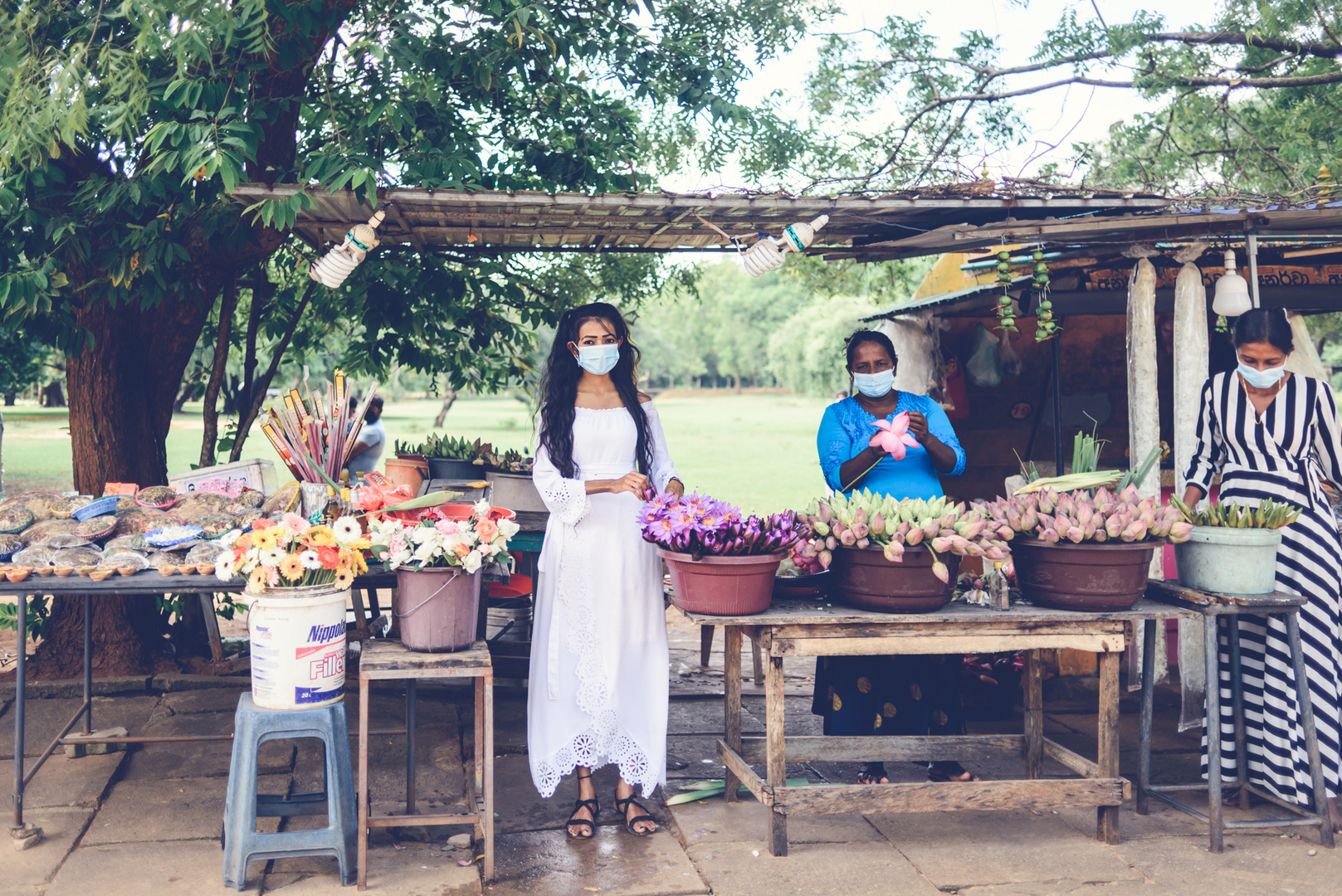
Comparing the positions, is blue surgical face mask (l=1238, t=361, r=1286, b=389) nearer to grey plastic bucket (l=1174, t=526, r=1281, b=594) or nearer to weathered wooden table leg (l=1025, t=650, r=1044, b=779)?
grey plastic bucket (l=1174, t=526, r=1281, b=594)

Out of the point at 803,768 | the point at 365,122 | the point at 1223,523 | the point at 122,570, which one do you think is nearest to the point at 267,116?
the point at 365,122

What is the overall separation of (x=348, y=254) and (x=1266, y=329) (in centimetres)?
379

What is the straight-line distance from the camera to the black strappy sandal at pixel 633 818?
12.9ft

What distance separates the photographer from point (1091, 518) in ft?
11.8

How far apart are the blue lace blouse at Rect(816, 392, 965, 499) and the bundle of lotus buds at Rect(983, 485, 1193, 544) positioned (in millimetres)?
423

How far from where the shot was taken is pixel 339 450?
4301 mm

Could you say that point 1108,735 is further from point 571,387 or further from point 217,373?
point 217,373

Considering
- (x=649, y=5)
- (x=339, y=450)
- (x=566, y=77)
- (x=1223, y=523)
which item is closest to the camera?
(x=1223, y=523)

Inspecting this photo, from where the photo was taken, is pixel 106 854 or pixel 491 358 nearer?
pixel 106 854

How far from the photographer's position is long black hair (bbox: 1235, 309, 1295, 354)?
3994 mm

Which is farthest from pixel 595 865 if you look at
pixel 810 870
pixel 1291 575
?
pixel 1291 575

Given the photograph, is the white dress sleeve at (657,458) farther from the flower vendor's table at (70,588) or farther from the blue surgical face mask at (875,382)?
the flower vendor's table at (70,588)

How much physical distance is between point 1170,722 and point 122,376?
5.94m

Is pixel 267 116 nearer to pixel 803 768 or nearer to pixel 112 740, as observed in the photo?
pixel 112 740
